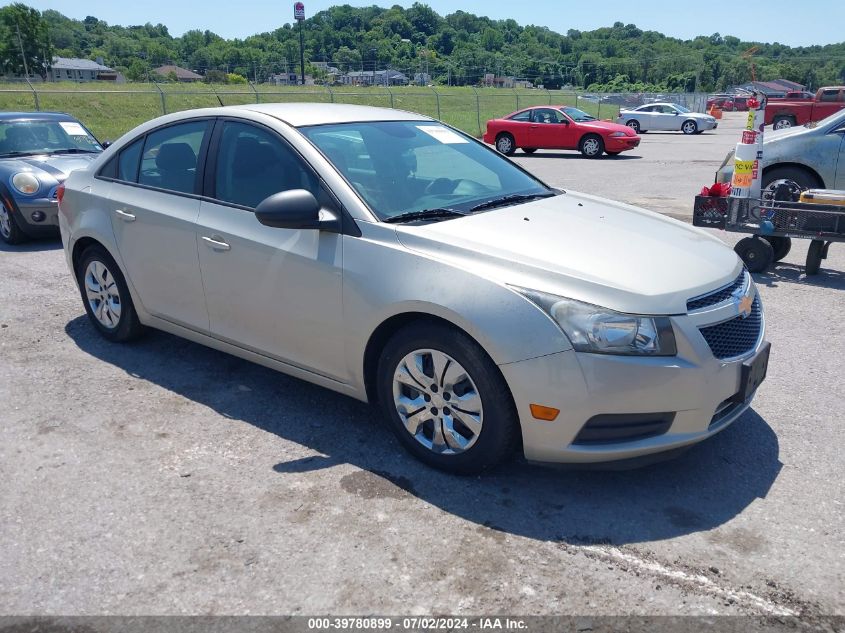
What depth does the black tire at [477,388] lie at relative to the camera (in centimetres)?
330

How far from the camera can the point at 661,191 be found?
45.0 ft

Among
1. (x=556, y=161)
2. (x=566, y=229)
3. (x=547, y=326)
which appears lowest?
(x=556, y=161)

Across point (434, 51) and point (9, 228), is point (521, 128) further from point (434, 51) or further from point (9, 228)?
point (434, 51)

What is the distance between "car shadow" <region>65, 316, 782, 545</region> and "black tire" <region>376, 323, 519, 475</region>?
0.11 m

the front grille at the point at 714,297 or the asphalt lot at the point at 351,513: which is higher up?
the front grille at the point at 714,297

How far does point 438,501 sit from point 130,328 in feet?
9.77

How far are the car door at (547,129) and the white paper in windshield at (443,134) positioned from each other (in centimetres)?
1799

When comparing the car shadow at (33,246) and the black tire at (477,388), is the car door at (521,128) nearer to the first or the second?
the car shadow at (33,246)

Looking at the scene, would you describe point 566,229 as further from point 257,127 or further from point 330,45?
point 330,45

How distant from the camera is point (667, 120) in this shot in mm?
34094

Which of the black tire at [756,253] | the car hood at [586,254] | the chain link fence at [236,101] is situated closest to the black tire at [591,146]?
the chain link fence at [236,101]

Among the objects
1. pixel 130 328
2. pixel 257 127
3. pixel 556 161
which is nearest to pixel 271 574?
pixel 257 127

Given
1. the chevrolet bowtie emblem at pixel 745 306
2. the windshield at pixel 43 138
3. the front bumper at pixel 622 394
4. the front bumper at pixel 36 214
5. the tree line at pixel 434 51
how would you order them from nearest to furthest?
1. the front bumper at pixel 622 394
2. the chevrolet bowtie emblem at pixel 745 306
3. the front bumper at pixel 36 214
4. the windshield at pixel 43 138
5. the tree line at pixel 434 51

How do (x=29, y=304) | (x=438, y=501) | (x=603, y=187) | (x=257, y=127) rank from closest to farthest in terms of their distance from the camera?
(x=438, y=501) < (x=257, y=127) < (x=29, y=304) < (x=603, y=187)
